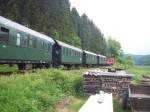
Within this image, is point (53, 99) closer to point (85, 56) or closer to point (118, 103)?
point (118, 103)

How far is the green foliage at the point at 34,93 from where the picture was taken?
12.2 m

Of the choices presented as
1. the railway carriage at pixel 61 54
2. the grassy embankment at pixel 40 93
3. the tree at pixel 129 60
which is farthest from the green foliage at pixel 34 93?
the tree at pixel 129 60

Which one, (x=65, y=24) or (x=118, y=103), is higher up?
(x=65, y=24)

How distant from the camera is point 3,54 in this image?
64.3ft

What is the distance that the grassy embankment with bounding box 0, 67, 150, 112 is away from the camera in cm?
1232

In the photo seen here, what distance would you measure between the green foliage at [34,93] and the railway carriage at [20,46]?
7.24 ft

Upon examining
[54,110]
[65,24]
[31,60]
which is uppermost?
[65,24]

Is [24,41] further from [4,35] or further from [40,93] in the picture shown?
[40,93]

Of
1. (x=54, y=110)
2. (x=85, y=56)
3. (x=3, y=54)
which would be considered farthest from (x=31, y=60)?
(x=85, y=56)

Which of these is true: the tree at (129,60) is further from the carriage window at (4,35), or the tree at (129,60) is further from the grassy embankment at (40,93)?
the carriage window at (4,35)

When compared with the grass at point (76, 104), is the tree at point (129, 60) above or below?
above

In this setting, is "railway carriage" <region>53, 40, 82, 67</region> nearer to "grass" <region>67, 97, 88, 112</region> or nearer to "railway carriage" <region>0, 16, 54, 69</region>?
"railway carriage" <region>0, 16, 54, 69</region>

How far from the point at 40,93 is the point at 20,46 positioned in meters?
8.25

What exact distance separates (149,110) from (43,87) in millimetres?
4613
